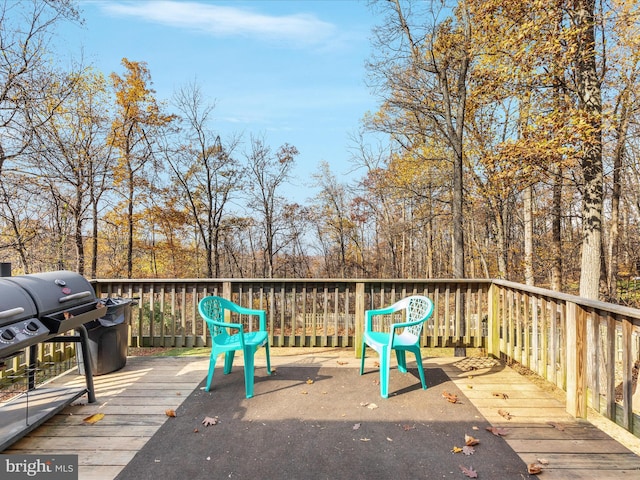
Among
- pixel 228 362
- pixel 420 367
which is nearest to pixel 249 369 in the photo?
pixel 228 362

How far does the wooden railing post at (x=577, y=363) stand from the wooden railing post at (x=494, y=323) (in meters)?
1.33

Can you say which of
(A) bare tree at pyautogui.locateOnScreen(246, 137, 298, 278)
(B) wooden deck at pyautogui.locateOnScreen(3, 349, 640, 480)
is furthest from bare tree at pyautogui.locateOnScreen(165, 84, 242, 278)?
(B) wooden deck at pyautogui.locateOnScreen(3, 349, 640, 480)

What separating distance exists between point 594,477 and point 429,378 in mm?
1528

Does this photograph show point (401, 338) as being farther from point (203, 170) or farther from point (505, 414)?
point (203, 170)

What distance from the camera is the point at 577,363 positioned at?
2.52 m

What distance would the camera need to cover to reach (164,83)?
457 inches

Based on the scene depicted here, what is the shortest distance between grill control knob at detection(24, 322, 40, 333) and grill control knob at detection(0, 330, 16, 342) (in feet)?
0.39

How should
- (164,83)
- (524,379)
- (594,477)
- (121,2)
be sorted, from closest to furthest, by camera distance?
1. (594,477)
2. (524,379)
3. (121,2)
4. (164,83)

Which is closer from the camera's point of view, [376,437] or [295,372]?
[376,437]

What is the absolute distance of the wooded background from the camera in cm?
539

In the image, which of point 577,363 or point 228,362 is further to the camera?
point 228,362

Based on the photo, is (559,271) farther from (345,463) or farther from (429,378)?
(345,463)

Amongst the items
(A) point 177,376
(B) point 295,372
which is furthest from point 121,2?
(B) point 295,372

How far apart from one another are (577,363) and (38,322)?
3.66 metres
